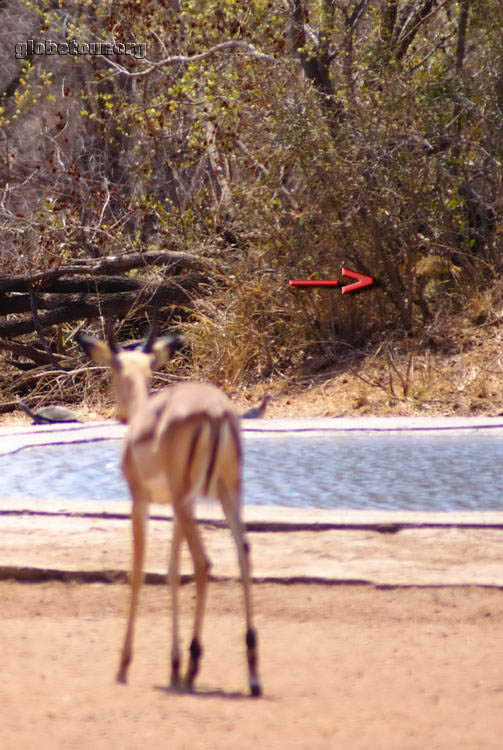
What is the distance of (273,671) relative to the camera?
3.77m

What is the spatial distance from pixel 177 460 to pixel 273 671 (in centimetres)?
104

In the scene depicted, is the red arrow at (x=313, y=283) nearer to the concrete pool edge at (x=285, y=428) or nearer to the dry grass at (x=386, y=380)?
the dry grass at (x=386, y=380)

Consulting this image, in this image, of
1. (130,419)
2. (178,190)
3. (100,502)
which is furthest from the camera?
(178,190)

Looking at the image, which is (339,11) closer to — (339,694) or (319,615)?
(319,615)

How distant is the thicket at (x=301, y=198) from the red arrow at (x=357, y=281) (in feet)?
0.46

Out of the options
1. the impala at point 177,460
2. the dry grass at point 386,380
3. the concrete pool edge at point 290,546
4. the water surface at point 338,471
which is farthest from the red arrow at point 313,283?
the impala at point 177,460

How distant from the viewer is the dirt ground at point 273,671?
124 inches

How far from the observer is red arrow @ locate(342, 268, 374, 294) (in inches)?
453

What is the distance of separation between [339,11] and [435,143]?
7.94ft

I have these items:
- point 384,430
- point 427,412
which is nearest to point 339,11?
point 427,412

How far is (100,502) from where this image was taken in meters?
5.83

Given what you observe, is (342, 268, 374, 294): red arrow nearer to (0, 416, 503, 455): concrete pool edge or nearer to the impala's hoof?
(0, 416, 503, 455): concrete pool edge

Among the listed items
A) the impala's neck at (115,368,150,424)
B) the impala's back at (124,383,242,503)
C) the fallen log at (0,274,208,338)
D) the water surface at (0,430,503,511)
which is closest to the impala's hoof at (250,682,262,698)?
the impala's back at (124,383,242,503)

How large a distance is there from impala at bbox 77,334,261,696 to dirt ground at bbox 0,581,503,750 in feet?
0.65
